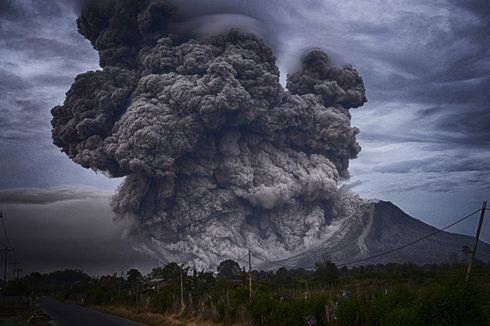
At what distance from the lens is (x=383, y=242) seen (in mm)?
161500

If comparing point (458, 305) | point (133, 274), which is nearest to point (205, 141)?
point (133, 274)

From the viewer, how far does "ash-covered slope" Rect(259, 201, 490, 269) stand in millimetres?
122463

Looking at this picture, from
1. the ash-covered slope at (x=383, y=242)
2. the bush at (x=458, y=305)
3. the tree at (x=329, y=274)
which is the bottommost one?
the bush at (x=458, y=305)

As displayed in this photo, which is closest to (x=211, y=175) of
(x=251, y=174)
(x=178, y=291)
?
(x=251, y=174)

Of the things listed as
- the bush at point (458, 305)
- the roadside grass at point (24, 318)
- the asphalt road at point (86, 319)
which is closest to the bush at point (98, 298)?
the asphalt road at point (86, 319)

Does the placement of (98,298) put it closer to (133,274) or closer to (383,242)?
(133,274)

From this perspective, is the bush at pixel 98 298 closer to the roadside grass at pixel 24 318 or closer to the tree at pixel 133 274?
the roadside grass at pixel 24 318

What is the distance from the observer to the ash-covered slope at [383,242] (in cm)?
12246

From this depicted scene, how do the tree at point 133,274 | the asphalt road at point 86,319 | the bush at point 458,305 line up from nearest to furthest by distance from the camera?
the bush at point 458,305, the asphalt road at point 86,319, the tree at point 133,274

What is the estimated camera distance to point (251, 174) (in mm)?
93625

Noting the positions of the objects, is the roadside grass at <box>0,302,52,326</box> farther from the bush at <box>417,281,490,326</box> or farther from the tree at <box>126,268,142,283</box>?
the tree at <box>126,268,142,283</box>

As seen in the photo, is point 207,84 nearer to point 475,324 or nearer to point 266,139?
point 266,139

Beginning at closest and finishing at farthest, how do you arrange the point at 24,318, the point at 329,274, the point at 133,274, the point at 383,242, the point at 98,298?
the point at 24,318 < the point at 98,298 < the point at 329,274 < the point at 133,274 < the point at 383,242

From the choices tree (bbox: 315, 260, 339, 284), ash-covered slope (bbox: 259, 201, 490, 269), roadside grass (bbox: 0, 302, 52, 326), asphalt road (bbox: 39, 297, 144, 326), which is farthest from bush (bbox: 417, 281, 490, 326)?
ash-covered slope (bbox: 259, 201, 490, 269)
